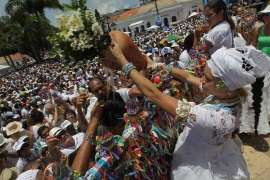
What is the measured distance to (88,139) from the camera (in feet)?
7.67

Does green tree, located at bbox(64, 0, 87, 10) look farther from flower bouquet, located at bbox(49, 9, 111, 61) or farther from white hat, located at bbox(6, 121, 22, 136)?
white hat, located at bbox(6, 121, 22, 136)

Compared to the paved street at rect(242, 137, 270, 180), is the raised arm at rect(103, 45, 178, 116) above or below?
above

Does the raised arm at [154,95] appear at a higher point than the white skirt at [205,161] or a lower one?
higher

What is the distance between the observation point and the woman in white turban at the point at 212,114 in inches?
84.3

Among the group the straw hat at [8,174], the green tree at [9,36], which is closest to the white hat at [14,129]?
the straw hat at [8,174]

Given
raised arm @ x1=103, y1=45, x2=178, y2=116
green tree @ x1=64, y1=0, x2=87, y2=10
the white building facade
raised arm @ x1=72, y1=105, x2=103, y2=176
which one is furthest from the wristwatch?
the white building facade

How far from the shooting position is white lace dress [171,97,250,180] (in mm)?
2178

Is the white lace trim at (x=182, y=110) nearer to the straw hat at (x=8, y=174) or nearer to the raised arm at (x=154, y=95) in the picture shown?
the raised arm at (x=154, y=95)

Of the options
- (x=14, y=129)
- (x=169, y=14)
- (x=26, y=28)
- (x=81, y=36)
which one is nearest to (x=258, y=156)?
(x=14, y=129)

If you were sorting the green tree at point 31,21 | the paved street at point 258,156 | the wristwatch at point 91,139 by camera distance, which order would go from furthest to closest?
the green tree at point 31,21 < the paved street at point 258,156 < the wristwatch at point 91,139

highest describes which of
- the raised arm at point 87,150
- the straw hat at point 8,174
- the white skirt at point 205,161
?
the raised arm at point 87,150

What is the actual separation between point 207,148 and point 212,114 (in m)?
0.26

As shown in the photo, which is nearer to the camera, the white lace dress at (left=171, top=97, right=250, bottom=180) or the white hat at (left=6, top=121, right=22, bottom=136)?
the white lace dress at (left=171, top=97, right=250, bottom=180)

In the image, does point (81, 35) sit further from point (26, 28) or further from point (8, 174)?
point (26, 28)
